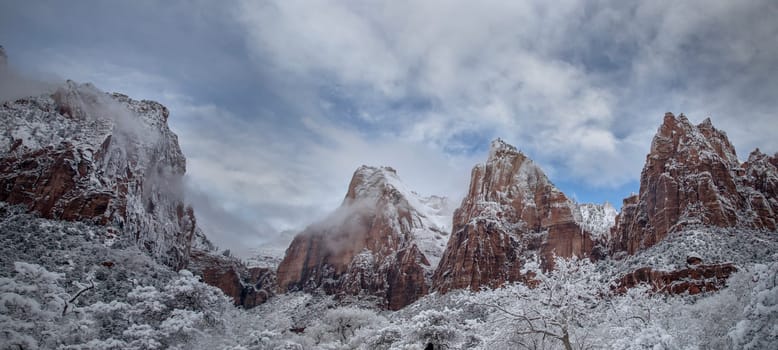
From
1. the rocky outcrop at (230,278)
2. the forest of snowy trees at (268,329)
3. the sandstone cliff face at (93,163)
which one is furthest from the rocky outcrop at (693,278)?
the rocky outcrop at (230,278)

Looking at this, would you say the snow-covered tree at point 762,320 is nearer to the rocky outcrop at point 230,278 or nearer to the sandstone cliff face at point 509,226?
the sandstone cliff face at point 509,226

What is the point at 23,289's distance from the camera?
1021 inches

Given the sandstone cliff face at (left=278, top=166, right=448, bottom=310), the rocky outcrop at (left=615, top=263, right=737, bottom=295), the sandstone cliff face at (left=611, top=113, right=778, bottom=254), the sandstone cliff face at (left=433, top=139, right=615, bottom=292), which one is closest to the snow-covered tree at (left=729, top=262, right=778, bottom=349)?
the rocky outcrop at (left=615, top=263, right=737, bottom=295)

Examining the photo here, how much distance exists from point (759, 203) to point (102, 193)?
11374 centimetres

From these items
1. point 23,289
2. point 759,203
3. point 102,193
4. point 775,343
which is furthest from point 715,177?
point 102,193

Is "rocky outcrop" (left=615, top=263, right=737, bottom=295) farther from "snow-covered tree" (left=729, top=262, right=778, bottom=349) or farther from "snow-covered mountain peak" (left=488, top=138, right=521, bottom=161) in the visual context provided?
"snow-covered mountain peak" (left=488, top=138, right=521, bottom=161)

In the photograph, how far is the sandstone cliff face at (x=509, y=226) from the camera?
12406cm

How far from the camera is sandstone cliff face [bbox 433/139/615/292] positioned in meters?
124

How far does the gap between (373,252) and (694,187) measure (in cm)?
10247

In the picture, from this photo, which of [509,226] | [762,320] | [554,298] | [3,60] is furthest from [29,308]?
[509,226]

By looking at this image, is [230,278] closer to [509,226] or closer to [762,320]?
[509,226]

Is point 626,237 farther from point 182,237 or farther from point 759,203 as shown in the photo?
point 182,237

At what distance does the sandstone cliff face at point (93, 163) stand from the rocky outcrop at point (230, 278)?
28.0 m

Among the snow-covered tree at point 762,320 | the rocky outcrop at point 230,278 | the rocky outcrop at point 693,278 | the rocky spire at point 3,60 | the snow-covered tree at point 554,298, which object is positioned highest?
the rocky spire at point 3,60
